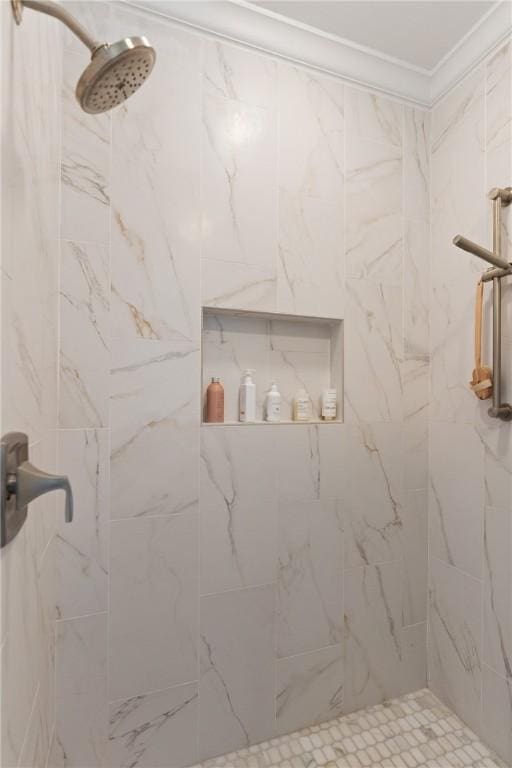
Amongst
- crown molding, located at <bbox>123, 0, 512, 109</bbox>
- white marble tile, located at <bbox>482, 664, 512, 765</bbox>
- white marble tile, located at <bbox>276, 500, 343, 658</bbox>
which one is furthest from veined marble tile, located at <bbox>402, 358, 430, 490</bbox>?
crown molding, located at <bbox>123, 0, 512, 109</bbox>

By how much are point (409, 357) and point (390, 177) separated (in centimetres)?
67

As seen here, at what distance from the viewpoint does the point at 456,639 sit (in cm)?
144

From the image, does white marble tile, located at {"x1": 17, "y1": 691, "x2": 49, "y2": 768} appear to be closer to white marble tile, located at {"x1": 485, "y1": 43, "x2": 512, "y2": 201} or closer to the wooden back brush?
the wooden back brush

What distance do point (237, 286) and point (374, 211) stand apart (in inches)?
24.1

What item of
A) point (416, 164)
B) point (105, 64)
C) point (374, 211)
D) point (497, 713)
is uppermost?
point (416, 164)

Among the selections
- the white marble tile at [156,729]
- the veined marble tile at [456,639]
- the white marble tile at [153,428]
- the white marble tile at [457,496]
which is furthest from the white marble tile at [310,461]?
the white marble tile at [156,729]

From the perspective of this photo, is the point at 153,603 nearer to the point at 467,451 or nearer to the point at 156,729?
the point at 156,729

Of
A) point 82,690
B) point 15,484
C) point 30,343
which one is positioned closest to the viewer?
point 15,484

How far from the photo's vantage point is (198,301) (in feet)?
4.10

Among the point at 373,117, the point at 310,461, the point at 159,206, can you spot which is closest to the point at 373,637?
the point at 310,461

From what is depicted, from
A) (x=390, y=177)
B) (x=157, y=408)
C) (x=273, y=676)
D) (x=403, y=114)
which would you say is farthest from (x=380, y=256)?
(x=273, y=676)

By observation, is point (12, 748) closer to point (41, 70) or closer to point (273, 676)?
point (273, 676)

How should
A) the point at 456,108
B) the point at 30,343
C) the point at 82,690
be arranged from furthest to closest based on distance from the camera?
the point at 456,108
the point at 82,690
the point at 30,343

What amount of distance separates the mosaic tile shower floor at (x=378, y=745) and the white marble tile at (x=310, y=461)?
30.0 inches
